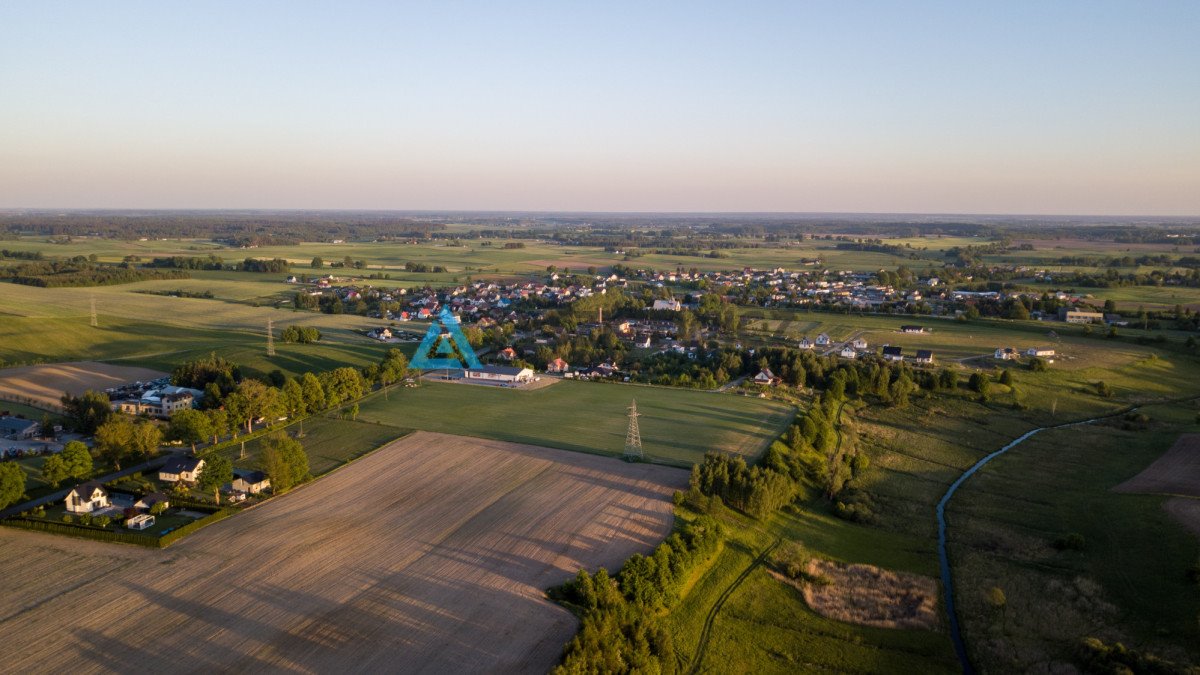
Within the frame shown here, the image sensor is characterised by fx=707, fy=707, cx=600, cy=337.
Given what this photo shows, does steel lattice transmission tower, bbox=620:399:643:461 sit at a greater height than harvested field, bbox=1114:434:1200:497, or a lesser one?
greater

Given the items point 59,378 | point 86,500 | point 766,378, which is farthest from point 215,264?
point 86,500

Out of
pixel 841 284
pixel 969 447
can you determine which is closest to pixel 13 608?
pixel 969 447

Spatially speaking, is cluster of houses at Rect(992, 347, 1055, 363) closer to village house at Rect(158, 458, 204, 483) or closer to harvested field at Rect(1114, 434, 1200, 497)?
harvested field at Rect(1114, 434, 1200, 497)

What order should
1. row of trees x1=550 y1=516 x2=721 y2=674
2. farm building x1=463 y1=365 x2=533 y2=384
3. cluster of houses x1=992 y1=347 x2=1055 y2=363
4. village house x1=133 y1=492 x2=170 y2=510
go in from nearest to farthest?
1. row of trees x1=550 y1=516 x2=721 y2=674
2. village house x1=133 y1=492 x2=170 y2=510
3. farm building x1=463 y1=365 x2=533 y2=384
4. cluster of houses x1=992 y1=347 x2=1055 y2=363

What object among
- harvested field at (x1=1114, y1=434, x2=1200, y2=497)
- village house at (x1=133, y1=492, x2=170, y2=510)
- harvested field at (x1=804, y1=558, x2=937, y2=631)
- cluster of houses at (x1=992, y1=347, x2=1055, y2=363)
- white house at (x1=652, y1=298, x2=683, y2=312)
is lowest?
harvested field at (x1=804, y1=558, x2=937, y2=631)

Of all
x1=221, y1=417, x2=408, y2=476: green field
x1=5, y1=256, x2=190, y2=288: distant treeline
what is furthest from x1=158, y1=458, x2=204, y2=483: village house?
x1=5, y1=256, x2=190, y2=288: distant treeline

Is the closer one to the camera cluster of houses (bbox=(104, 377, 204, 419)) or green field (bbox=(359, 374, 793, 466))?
green field (bbox=(359, 374, 793, 466))
